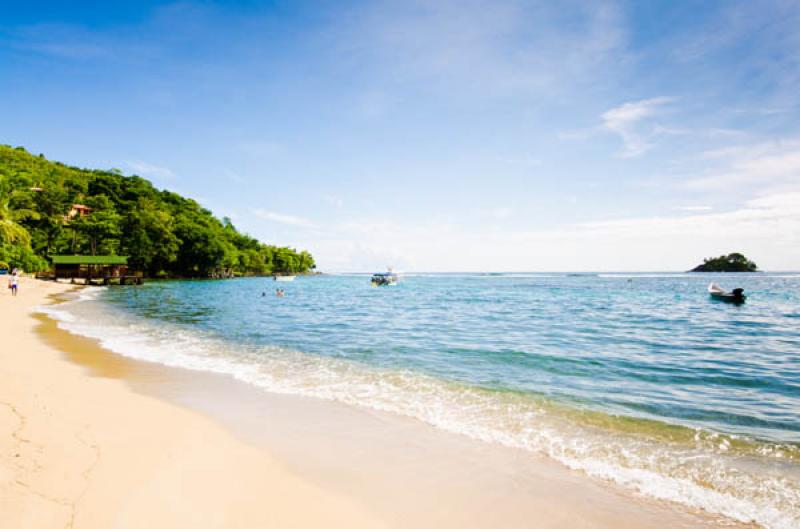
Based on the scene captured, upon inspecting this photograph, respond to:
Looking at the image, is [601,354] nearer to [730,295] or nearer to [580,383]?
[580,383]

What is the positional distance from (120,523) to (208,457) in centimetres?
175

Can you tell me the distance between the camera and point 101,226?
7600 cm

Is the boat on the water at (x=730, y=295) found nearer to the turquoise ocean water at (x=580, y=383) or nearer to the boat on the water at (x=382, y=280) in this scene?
the turquoise ocean water at (x=580, y=383)

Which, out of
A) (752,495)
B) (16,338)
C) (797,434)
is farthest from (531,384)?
(16,338)

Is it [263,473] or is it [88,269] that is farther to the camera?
[88,269]

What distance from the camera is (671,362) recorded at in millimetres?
13367

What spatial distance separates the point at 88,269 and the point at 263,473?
75.6 m

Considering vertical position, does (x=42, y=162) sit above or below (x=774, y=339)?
above

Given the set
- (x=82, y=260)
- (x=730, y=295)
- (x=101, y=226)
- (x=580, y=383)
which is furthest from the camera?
(x=101, y=226)

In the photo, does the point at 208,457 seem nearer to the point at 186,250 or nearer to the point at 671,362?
the point at 671,362

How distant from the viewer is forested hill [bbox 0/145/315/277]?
56938 mm

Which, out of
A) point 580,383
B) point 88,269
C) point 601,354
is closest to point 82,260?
point 88,269

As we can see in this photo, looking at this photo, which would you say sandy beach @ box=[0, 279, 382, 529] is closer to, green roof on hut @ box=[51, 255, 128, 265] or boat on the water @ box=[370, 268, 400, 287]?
green roof on hut @ box=[51, 255, 128, 265]

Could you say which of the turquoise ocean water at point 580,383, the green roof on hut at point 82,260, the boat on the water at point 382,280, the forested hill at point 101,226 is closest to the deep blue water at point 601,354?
the turquoise ocean water at point 580,383
